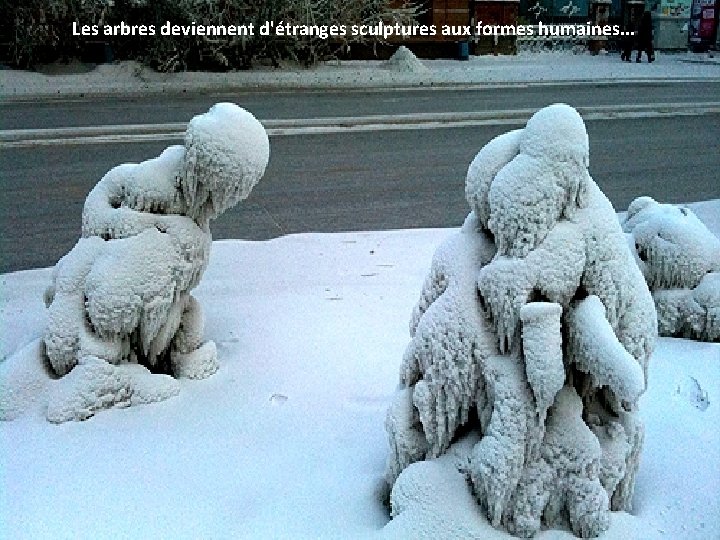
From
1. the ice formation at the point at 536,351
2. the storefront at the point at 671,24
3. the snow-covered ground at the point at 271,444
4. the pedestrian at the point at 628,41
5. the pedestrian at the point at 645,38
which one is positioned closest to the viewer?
the ice formation at the point at 536,351

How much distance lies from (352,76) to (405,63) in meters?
1.74

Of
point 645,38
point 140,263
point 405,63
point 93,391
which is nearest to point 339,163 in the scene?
point 140,263

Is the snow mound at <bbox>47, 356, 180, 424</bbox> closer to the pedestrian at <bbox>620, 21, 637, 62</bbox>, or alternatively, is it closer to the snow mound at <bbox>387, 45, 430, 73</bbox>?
the snow mound at <bbox>387, 45, 430, 73</bbox>

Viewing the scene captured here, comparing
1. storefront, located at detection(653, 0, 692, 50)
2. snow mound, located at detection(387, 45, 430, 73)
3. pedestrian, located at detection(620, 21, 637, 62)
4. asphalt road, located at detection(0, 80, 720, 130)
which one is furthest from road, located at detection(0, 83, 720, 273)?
storefront, located at detection(653, 0, 692, 50)

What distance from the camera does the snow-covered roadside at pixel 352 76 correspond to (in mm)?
15672

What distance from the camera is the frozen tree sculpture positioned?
296 centimetres

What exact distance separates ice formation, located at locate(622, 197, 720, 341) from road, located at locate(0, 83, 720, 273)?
2.67 metres

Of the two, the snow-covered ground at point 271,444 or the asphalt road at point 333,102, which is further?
the asphalt road at point 333,102

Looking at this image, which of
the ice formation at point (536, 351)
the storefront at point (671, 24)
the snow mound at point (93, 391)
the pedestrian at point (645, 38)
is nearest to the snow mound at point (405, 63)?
the pedestrian at point (645, 38)

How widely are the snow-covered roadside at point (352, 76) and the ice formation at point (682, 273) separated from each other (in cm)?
1330

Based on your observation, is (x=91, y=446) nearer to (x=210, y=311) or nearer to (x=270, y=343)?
(x=270, y=343)

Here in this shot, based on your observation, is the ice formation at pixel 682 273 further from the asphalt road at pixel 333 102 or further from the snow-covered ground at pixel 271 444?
the asphalt road at pixel 333 102

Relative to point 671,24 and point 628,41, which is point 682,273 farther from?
→ point 671,24

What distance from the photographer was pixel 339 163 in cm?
891
